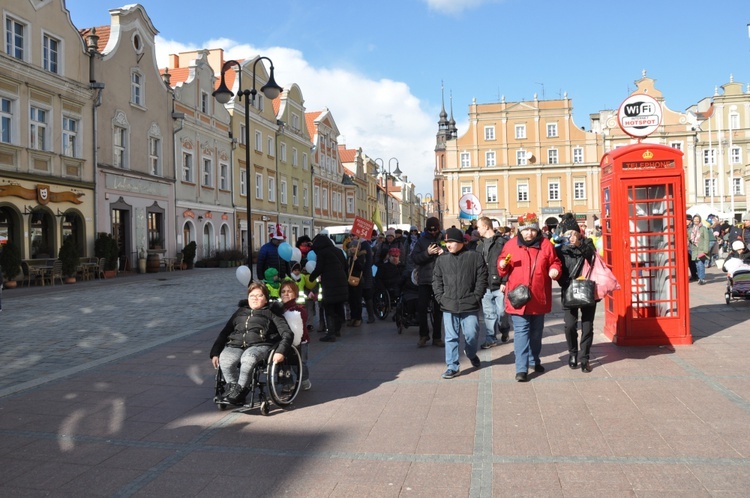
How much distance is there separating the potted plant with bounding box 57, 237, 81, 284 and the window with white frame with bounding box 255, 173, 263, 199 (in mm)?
20337

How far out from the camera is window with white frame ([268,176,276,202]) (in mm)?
45250

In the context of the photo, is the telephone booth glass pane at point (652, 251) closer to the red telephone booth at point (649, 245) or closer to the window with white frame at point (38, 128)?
the red telephone booth at point (649, 245)

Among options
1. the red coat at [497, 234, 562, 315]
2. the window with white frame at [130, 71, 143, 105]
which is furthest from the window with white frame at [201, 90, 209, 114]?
the red coat at [497, 234, 562, 315]

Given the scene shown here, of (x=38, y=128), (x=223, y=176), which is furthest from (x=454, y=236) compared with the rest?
(x=223, y=176)

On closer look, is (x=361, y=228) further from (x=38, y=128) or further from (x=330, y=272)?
(x=38, y=128)

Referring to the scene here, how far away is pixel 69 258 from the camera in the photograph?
22.5 metres

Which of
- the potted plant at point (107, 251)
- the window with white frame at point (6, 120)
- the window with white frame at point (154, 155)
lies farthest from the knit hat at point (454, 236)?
the window with white frame at point (154, 155)

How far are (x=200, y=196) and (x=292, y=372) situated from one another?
3086 centimetres

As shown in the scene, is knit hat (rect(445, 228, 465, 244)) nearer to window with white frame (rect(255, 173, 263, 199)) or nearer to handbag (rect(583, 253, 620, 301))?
handbag (rect(583, 253, 620, 301))

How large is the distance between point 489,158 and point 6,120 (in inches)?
2084

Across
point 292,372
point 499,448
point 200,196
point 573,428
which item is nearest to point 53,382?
point 292,372

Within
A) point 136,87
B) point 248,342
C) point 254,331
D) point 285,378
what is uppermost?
point 136,87

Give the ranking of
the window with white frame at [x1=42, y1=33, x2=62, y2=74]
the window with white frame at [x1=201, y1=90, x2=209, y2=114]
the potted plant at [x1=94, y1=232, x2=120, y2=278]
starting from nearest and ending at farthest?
the window with white frame at [x1=42, y1=33, x2=62, y2=74]
the potted plant at [x1=94, y1=232, x2=120, y2=278]
the window with white frame at [x1=201, y1=90, x2=209, y2=114]

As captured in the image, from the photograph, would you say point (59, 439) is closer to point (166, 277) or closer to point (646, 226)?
point (646, 226)
